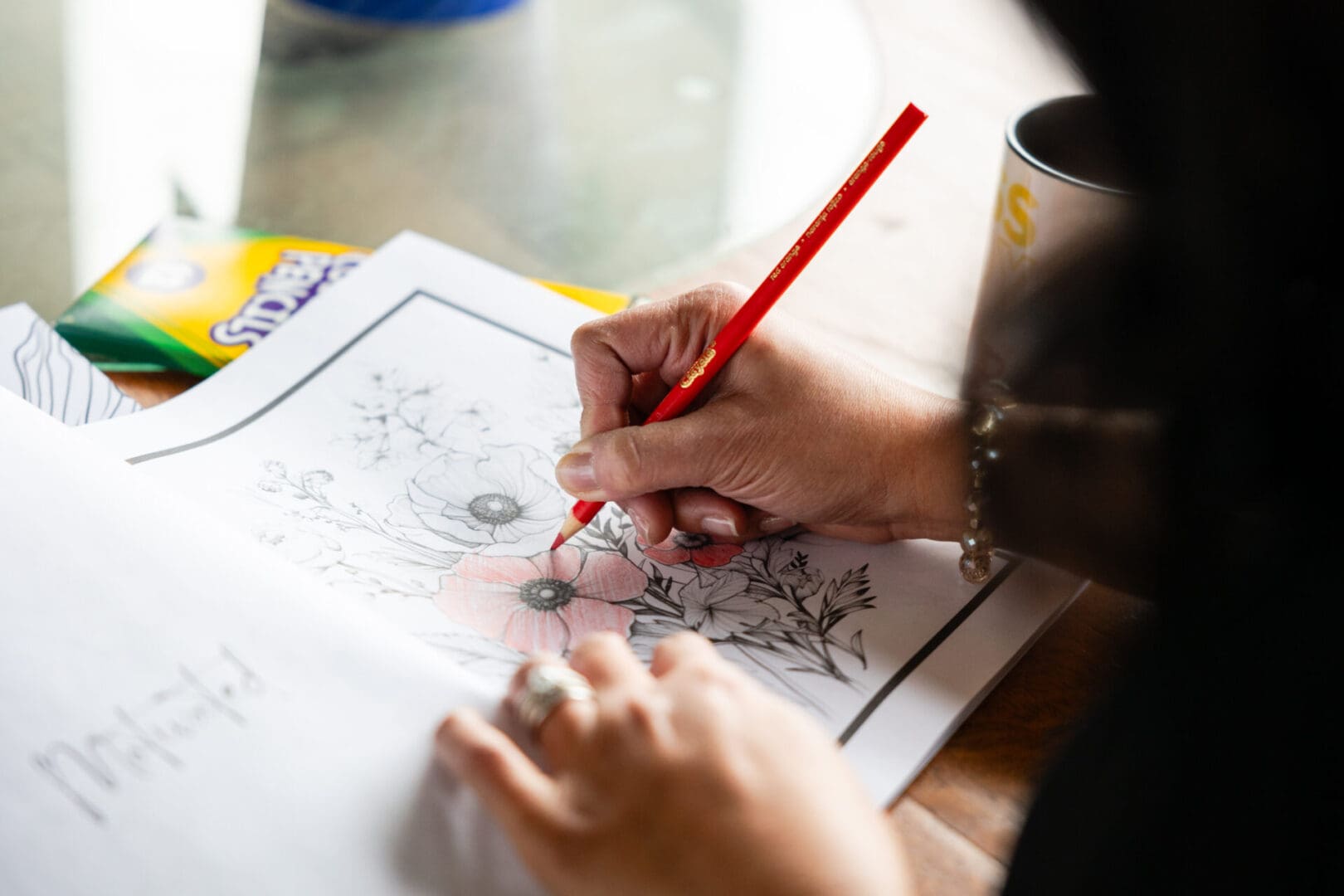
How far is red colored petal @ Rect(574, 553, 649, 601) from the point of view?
0.51 m

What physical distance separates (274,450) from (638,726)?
28 centimetres

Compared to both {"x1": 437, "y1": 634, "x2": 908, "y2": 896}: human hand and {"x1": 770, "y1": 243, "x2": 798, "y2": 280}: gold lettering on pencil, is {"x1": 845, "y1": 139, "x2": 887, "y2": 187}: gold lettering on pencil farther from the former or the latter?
{"x1": 437, "y1": 634, "x2": 908, "y2": 896}: human hand

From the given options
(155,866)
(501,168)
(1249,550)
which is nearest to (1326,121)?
(1249,550)

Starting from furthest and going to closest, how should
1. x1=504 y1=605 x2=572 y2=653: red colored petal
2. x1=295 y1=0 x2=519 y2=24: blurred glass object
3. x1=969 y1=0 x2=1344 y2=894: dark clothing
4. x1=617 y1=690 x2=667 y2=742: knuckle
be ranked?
1. x1=295 y1=0 x2=519 y2=24: blurred glass object
2. x1=504 y1=605 x2=572 y2=653: red colored petal
3. x1=617 y1=690 x2=667 y2=742: knuckle
4. x1=969 y1=0 x2=1344 y2=894: dark clothing

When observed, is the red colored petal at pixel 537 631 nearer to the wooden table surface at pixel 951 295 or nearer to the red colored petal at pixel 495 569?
the red colored petal at pixel 495 569

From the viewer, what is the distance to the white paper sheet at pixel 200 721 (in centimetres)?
35

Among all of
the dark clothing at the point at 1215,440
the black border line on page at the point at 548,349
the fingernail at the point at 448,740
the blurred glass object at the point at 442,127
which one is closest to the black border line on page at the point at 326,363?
the black border line on page at the point at 548,349

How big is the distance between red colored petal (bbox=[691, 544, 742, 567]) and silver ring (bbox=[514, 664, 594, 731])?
0.14 metres

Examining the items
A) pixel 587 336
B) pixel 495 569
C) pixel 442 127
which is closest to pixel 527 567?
pixel 495 569

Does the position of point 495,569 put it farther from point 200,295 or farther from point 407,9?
point 407,9

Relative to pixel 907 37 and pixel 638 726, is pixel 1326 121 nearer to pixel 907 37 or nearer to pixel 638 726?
pixel 638 726

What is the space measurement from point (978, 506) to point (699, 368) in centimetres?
14

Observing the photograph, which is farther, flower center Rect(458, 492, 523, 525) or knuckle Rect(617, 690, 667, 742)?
flower center Rect(458, 492, 523, 525)

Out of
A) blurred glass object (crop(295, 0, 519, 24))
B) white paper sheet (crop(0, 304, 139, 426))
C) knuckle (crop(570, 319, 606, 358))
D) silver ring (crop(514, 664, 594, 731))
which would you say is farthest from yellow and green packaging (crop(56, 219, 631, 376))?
blurred glass object (crop(295, 0, 519, 24))
